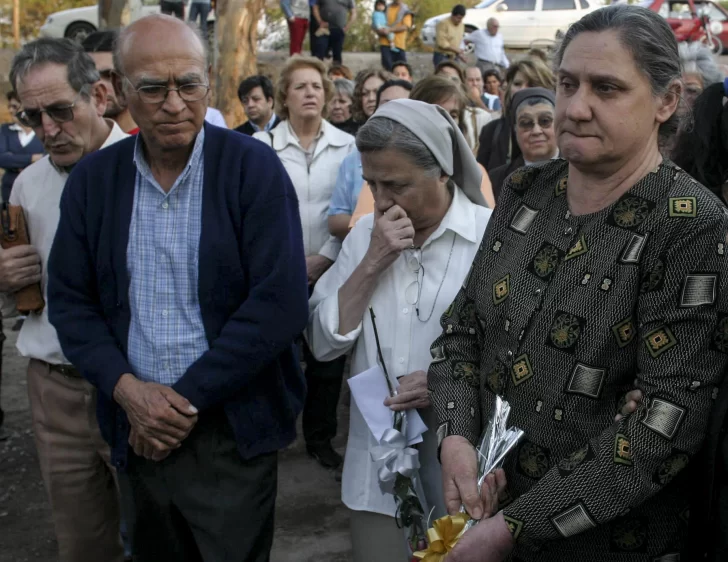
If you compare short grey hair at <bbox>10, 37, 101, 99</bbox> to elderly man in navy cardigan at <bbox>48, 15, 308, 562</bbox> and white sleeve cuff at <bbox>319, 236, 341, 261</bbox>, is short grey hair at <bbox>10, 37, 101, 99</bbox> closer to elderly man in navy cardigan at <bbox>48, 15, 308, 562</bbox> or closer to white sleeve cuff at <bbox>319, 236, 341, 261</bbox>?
elderly man in navy cardigan at <bbox>48, 15, 308, 562</bbox>

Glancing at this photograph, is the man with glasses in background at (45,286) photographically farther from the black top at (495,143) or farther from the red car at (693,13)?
the red car at (693,13)

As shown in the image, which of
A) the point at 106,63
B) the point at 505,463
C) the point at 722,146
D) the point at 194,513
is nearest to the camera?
the point at 505,463

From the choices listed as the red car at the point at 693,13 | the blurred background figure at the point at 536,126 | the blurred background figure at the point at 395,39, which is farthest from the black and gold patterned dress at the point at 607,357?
the red car at the point at 693,13

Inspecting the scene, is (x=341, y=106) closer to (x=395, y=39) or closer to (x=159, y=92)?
(x=159, y=92)

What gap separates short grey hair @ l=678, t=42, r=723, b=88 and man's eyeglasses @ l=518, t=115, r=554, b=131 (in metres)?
0.84

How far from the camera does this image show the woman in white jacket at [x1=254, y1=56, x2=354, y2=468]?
16.1ft

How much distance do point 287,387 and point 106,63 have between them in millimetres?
2687

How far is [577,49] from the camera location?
1866mm

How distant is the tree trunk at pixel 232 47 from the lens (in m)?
11.8

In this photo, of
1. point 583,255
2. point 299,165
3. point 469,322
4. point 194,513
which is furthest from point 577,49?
point 299,165

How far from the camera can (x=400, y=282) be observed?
266 centimetres

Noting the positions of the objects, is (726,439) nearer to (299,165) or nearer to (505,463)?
(505,463)

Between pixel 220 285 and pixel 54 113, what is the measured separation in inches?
44.4

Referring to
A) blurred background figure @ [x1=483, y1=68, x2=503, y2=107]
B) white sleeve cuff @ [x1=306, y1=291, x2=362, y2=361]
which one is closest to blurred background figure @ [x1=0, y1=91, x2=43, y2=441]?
blurred background figure @ [x1=483, y1=68, x2=503, y2=107]
